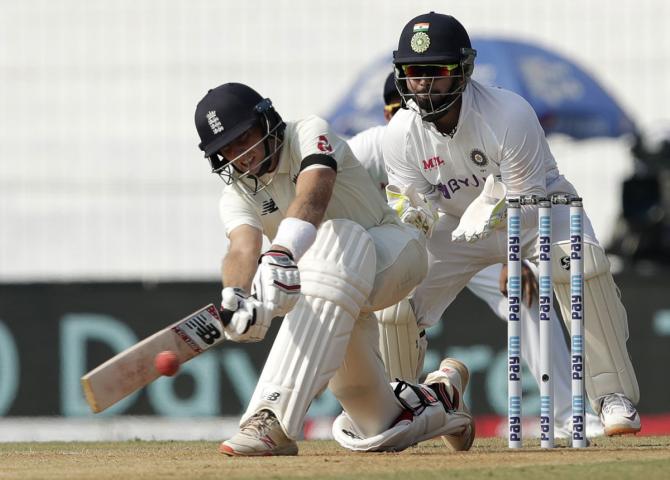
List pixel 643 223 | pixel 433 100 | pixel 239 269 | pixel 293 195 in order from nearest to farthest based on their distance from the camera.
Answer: pixel 239 269 → pixel 293 195 → pixel 433 100 → pixel 643 223

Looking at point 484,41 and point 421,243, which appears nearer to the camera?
point 421,243

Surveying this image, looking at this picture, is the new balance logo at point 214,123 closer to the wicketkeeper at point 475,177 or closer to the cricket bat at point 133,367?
the cricket bat at point 133,367

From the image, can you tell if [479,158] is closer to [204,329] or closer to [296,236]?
[296,236]

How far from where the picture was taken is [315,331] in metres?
5.02

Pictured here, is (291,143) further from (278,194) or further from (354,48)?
(354,48)

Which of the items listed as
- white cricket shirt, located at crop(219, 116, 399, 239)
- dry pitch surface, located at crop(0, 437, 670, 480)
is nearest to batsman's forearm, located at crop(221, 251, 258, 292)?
white cricket shirt, located at crop(219, 116, 399, 239)

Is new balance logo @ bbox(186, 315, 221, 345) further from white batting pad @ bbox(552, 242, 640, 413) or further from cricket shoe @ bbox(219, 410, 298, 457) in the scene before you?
white batting pad @ bbox(552, 242, 640, 413)

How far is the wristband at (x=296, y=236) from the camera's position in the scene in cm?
494

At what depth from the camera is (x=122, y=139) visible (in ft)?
41.4

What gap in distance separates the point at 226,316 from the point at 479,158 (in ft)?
Answer: 5.11

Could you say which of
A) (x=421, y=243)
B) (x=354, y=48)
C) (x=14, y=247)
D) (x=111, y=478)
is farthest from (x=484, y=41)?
(x=111, y=478)

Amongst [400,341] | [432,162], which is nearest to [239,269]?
[432,162]

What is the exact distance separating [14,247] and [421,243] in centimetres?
681

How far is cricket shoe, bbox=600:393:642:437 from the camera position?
20.1ft
